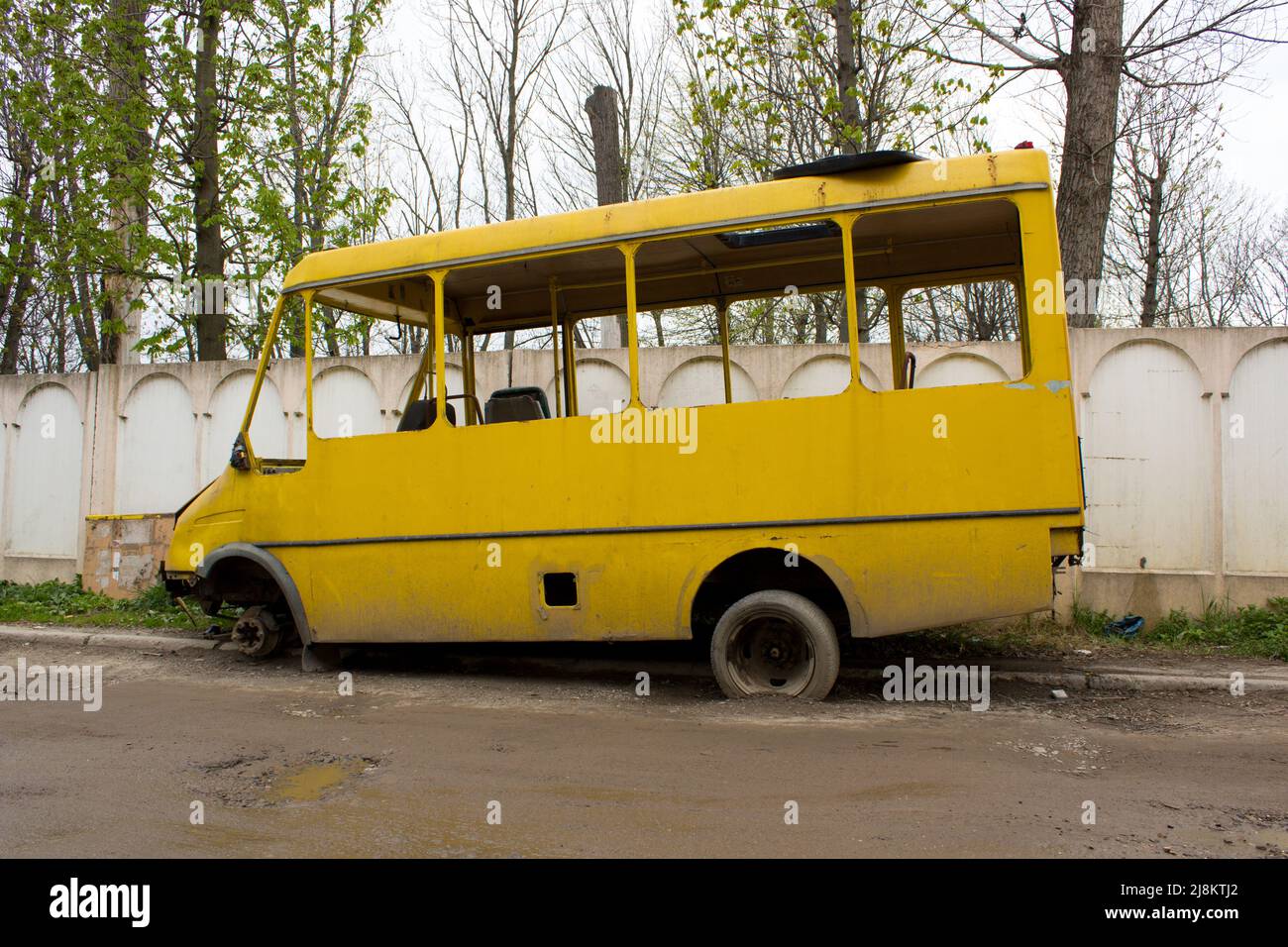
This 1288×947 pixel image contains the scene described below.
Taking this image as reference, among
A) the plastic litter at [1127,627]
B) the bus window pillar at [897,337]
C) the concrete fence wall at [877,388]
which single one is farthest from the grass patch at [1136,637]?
the bus window pillar at [897,337]

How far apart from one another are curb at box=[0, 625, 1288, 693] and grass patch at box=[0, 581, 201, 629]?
0.53 m

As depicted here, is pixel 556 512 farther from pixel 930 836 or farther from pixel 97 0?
pixel 97 0

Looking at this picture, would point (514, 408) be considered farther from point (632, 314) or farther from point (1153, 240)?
point (1153, 240)

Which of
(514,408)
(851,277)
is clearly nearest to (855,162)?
(851,277)

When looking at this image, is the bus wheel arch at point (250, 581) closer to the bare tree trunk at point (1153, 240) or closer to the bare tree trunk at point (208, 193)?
the bare tree trunk at point (208, 193)

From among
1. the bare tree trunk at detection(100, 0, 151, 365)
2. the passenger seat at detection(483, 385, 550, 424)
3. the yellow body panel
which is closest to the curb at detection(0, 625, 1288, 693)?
the yellow body panel

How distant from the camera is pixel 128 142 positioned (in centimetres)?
1277

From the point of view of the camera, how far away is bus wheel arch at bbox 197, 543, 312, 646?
730 cm

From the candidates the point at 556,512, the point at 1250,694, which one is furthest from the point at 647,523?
the point at 1250,694

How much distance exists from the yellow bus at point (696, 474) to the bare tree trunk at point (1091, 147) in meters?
3.51

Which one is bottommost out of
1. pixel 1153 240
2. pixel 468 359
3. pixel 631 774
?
pixel 631 774

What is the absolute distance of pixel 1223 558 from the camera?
325 inches

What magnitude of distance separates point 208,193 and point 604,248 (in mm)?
9450
